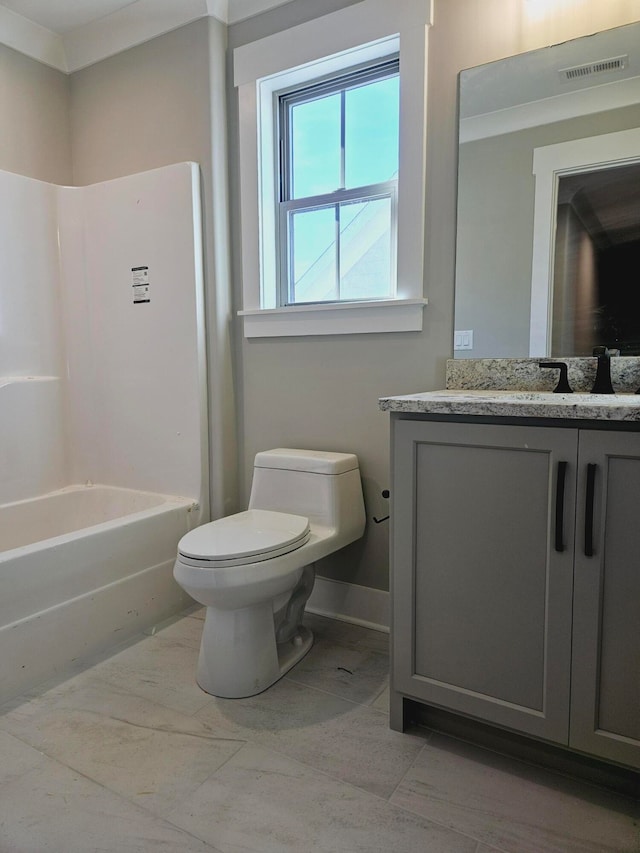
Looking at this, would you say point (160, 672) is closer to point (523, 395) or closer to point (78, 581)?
point (78, 581)

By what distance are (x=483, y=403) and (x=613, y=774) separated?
0.93m

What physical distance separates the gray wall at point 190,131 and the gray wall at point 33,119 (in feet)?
0.50

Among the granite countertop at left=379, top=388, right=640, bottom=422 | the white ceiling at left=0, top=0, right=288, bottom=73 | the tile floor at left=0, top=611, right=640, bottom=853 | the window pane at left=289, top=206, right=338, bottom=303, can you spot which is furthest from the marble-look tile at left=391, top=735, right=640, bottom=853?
the white ceiling at left=0, top=0, right=288, bottom=73

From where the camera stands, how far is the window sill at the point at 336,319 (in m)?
1.92

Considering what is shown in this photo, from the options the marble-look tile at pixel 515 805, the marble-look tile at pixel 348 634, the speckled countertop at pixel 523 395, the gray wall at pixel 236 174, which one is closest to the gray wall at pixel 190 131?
the gray wall at pixel 236 174

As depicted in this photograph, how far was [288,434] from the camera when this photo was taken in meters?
2.28

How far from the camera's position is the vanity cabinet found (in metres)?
1.17

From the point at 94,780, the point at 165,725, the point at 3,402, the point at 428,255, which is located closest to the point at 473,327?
the point at 428,255

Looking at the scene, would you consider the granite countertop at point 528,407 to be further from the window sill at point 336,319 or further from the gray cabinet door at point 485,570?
the window sill at point 336,319

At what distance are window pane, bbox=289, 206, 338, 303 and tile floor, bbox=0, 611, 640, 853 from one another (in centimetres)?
149

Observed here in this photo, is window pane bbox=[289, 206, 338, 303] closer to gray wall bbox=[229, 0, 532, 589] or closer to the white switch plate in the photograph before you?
gray wall bbox=[229, 0, 532, 589]

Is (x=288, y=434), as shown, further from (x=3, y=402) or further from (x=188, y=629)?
(x=3, y=402)

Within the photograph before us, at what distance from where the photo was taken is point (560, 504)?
1.20m

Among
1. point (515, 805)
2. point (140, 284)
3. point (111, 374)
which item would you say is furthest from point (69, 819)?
point (140, 284)
